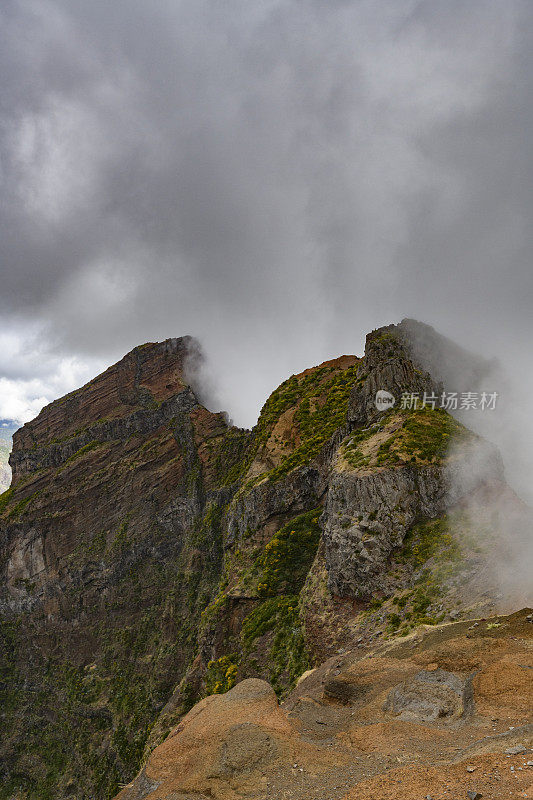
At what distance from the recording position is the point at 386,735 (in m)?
16.3

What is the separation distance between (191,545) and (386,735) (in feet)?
361

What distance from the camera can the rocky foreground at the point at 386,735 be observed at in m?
12.3

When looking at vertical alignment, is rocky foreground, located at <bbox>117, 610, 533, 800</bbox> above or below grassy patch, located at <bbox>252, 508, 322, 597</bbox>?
below

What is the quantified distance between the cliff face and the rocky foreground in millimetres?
8170

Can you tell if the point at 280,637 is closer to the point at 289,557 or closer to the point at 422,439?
the point at 289,557

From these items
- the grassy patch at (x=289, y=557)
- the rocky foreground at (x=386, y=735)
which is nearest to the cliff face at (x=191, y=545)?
the grassy patch at (x=289, y=557)

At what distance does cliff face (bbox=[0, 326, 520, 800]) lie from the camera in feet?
127

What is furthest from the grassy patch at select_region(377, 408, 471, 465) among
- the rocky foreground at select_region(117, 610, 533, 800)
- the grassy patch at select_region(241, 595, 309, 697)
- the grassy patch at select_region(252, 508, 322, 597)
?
the grassy patch at select_region(241, 595, 309, 697)

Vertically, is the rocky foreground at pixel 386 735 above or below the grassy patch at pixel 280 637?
above

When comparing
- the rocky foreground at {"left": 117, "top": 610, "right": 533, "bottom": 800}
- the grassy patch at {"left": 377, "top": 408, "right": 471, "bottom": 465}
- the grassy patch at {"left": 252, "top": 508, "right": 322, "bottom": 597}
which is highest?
the grassy patch at {"left": 377, "top": 408, "right": 471, "bottom": 465}

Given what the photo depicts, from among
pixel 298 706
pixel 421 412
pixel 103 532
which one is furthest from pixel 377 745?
pixel 103 532

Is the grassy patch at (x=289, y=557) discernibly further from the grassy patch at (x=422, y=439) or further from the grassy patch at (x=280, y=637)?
the grassy patch at (x=422, y=439)

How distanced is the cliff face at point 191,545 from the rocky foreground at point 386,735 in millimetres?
8170

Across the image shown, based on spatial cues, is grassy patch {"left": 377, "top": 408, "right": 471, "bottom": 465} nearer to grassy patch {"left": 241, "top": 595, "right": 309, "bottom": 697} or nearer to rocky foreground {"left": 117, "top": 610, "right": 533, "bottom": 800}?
rocky foreground {"left": 117, "top": 610, "right": 533, "bottom": 800}
